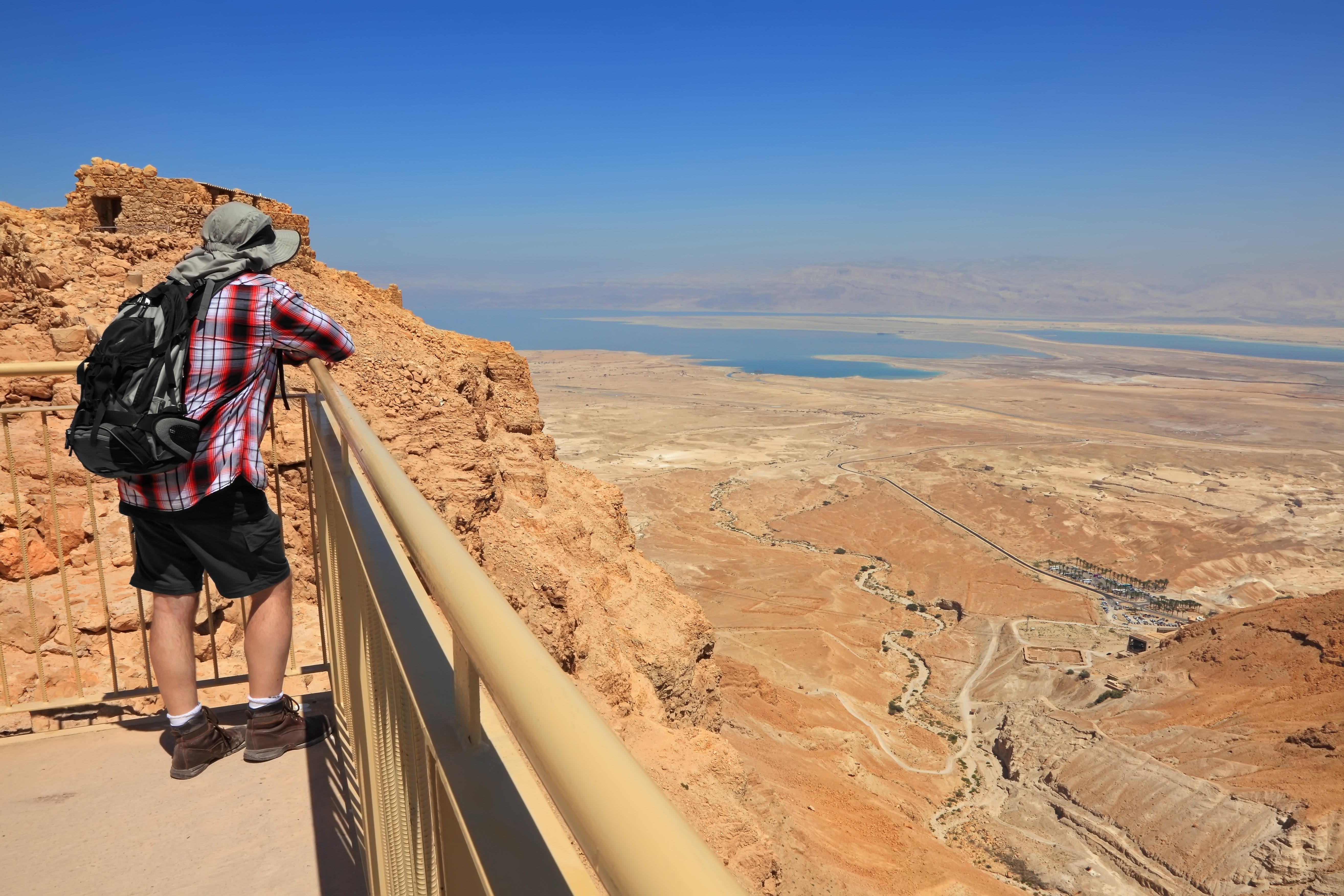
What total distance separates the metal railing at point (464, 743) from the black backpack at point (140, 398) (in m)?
0.51

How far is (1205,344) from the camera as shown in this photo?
170 metres

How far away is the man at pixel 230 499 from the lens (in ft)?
9.11

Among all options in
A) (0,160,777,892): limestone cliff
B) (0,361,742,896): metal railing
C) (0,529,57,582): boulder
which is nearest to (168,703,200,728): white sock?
(0,361,742,896): metal railing

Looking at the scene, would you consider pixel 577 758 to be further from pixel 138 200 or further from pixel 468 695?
pixel 138 200

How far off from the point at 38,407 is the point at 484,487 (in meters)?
5.62

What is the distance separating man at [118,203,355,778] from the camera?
109 inches

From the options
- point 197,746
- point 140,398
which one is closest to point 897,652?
point 197,746

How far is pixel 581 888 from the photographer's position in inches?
37.2

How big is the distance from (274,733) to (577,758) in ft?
9.78

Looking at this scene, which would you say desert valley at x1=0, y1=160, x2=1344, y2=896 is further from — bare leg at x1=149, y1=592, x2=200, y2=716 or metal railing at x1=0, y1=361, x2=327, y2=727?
bare leg at x1=149, y1=592, x2=200, y2=716

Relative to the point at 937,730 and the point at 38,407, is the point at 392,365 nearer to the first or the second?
the point at 38,407

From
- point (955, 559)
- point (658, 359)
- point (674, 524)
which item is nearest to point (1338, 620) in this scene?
point (955, 559)

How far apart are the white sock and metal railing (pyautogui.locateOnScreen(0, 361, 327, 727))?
0.40 metres

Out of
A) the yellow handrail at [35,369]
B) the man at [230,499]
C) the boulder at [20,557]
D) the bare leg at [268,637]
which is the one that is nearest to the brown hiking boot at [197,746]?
the man at [230,499]
